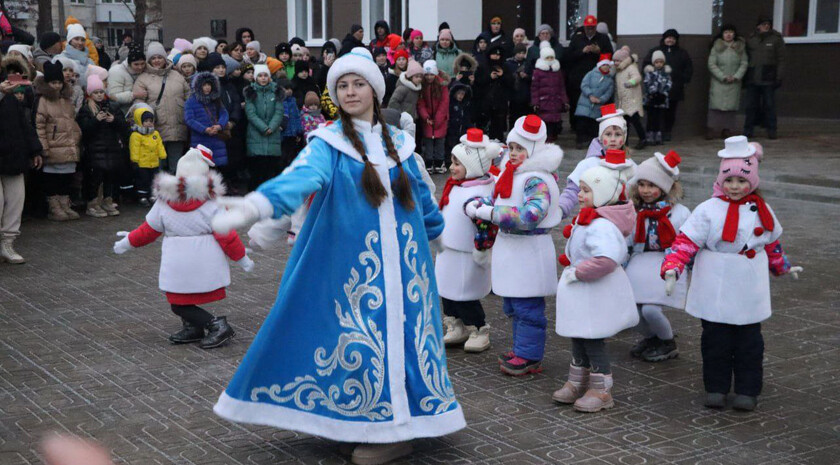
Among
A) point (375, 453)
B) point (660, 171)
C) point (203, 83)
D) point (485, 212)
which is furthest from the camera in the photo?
point (203, 83)

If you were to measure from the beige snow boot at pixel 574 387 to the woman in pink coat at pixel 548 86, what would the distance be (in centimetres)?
1135

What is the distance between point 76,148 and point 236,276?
3.81 m

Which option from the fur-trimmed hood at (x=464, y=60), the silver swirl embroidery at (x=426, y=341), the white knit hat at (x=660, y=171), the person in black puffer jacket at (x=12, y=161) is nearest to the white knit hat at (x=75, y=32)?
the person in black puffer jacket at (x=12, y=161)

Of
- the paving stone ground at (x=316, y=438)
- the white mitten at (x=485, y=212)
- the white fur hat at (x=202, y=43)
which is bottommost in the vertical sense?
the paving stone ground at (x=316, y=438)

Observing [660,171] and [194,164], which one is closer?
[660,171]

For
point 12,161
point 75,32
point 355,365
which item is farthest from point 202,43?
point 355,365

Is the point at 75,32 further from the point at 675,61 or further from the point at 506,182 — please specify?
the point at 506,182

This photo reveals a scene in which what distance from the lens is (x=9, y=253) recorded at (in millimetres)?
10406

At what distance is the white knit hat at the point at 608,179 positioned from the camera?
6078 millimetres

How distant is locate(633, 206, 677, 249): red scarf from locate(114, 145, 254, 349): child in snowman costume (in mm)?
2674

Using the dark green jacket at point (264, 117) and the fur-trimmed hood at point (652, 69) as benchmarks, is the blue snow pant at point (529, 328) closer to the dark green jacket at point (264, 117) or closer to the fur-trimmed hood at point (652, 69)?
the dark green jacket at point (264, 117)

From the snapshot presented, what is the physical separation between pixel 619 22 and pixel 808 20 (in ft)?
15.2

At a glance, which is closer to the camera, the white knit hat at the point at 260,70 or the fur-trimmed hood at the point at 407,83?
the white knit hat at the point at 260,70

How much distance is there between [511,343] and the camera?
745 cm
